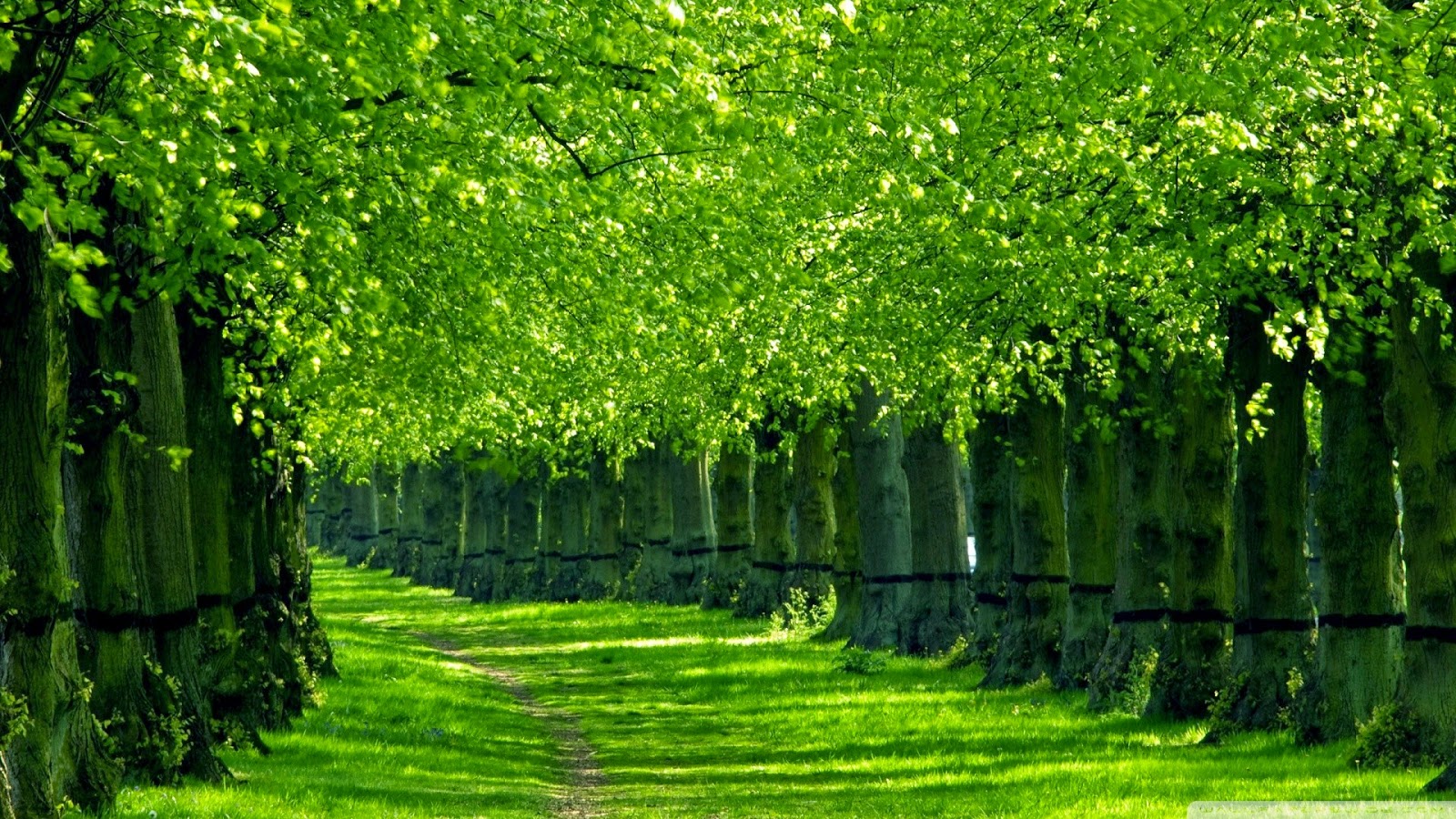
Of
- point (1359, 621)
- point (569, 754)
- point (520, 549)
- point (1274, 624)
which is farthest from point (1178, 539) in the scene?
point (520, 549)

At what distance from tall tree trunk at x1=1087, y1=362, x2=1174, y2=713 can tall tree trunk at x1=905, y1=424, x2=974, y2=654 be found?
6337 mm

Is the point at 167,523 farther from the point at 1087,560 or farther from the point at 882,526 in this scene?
the point at 882,526

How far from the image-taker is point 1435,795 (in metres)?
13.1

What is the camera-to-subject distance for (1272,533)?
19.9 meters

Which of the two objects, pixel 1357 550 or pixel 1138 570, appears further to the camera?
pixel 1138 570

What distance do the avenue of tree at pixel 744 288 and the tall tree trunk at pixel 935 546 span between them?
331 cm

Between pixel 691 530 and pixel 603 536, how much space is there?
627 cm

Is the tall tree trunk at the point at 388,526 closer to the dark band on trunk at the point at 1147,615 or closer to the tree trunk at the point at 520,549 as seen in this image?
the tree trunk at the point at 520,549

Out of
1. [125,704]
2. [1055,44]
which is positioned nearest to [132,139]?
[125,704]

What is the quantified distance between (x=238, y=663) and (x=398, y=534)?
198 feet

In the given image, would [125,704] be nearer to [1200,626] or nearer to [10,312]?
[10,312]

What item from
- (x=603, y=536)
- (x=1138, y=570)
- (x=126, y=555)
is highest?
(x=603, y=536)

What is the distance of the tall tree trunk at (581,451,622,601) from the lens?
54.4m

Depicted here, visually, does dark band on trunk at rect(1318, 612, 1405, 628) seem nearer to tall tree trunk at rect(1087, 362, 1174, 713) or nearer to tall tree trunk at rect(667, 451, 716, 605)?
A: tall tree trunk at rect(1087, 362, 1174, 713)
